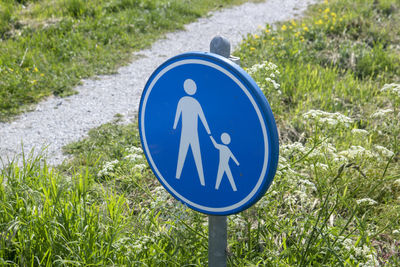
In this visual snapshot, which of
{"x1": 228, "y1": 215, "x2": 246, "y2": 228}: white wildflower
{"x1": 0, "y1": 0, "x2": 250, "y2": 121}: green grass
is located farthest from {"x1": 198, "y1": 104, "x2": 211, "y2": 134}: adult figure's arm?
{"x1": 0, "y1": 0, "x2": 250, "y2": 121}: green grass

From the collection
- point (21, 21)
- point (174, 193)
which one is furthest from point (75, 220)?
point (21, 21)

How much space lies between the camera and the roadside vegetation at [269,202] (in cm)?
205

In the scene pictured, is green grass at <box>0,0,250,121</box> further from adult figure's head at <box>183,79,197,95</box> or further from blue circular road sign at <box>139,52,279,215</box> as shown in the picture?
adult figure's head at <box>183,79,197,95</box>

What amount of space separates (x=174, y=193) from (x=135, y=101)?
3.48 metres

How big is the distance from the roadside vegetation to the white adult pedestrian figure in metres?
0.39

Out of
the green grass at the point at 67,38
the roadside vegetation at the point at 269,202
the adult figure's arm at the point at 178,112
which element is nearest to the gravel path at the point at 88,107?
the green grass at the point at 67,38

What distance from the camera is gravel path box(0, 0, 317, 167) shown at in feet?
13.6

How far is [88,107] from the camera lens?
4.84 metres

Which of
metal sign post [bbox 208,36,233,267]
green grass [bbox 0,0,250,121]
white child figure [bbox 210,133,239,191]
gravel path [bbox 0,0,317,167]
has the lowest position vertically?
gravel path [bbox 0,0,317,167]

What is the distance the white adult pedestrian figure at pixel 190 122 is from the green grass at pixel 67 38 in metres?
3.61

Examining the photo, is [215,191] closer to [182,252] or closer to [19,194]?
[182,252]

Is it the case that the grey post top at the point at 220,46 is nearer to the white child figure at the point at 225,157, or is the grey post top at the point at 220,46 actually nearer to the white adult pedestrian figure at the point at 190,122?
the white adult pedestrian figure at the point at 190,122

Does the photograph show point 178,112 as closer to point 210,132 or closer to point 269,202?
point 210,132

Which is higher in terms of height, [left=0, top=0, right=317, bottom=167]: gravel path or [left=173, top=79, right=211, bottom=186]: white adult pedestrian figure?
[left=173, top=79, right=211, bottom=186]: white adult pedestrian figure
